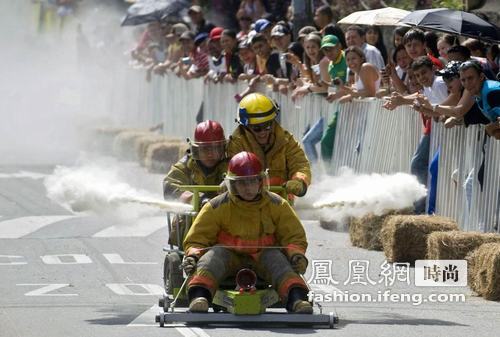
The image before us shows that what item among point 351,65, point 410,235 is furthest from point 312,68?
point 410,235

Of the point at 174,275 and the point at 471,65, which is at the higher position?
the point at 471,65

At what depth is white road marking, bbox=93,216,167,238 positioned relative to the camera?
18.9m

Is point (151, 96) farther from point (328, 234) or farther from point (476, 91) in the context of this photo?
point (476, 91)

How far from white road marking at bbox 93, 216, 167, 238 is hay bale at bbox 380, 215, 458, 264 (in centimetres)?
444

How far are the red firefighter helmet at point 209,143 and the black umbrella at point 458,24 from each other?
4293mm

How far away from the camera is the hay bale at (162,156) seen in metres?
27.3

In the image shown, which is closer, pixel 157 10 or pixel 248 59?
pixel 248 59

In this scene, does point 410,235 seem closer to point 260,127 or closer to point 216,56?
point 260,127

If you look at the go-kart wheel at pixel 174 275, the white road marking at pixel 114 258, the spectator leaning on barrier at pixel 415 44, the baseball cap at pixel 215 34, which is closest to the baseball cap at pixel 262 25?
the baseball cap at pixel 215 34

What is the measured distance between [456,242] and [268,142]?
2080mm

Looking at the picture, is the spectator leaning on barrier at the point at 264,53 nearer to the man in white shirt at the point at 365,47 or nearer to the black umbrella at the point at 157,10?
the man in white shirt at the point at 365,47

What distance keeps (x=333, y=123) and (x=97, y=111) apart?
22824 millimetres

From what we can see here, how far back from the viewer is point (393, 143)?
18031 millimetres

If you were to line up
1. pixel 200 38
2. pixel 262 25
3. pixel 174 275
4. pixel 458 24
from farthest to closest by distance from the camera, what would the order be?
pixel 200 38, pixel 262 25, pixel 458 24, pixel 174 275
